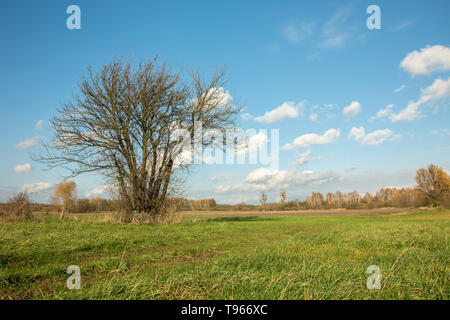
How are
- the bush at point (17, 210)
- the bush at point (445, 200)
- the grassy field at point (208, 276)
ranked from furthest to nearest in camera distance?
the bush at point (445, 200) → the bush at point (17, 210) → the grassy field at point (208, 276)

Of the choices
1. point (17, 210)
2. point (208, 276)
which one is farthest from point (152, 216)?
point (208, 276)

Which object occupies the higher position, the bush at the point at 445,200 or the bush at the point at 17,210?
the bush at the point at 17,210

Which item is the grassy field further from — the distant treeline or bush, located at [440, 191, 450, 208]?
bush, located at [440, 191, 450, 208]

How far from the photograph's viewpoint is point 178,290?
11.1 feet

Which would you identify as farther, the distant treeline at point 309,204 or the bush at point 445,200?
the bush at point 445,200

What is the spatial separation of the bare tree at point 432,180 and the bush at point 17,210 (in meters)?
77.5

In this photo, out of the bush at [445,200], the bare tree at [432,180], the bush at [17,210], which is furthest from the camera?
the bare tree at [432,180]

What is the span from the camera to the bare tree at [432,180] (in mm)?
63594

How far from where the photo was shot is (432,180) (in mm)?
65562

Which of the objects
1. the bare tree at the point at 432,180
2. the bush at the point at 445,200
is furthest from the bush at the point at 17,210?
the bare tree at the point at 432,180

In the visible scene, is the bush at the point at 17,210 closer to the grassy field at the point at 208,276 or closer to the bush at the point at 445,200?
the grassy field at the point at 208,276
